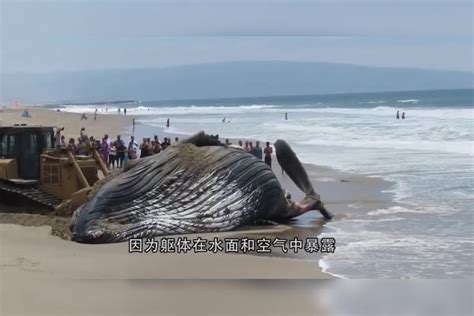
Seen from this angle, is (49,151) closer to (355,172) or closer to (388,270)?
(388,270)

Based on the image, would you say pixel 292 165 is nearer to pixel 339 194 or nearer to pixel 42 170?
pixel 339 194

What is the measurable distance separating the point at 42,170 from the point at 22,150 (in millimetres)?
913

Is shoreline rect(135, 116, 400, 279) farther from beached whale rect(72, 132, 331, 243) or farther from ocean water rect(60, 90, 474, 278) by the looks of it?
beached whale rect(72, 132, 331, 243)

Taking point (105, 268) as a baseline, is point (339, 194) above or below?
above

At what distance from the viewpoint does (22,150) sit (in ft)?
52.1

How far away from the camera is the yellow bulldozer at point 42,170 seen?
49.3 ft

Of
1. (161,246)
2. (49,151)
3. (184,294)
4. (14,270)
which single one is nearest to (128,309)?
(184,294)

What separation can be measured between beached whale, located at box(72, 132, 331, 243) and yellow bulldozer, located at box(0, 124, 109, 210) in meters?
1.56

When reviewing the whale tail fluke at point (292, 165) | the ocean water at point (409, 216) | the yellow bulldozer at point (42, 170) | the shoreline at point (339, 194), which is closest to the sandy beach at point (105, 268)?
the shoreline at point (339, 194)

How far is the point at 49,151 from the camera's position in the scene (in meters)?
15.5

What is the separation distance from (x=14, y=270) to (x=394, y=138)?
32.6 m

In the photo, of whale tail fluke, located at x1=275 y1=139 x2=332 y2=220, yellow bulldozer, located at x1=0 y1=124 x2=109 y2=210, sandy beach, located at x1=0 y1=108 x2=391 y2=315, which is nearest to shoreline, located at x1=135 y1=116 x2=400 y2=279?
sandy beach, located at x1=0 y1=108 x2=391 y2=315

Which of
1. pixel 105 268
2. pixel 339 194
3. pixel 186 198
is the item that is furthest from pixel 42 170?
pixel 339 194

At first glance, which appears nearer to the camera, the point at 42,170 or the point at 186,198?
the point at 186,198
